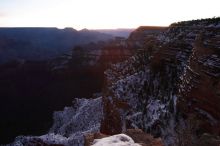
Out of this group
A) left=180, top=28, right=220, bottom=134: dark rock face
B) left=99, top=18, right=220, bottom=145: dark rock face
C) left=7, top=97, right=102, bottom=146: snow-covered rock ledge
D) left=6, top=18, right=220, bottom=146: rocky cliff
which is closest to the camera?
left=180, top=28, right=220, bottom=134: dark rock face

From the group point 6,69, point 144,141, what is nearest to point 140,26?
point 6,69

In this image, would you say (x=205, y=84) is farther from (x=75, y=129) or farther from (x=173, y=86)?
(x=75, y=129)

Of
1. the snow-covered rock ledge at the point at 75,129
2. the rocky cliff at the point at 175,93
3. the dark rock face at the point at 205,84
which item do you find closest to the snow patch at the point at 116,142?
the rocky cliff at the point at 175,93

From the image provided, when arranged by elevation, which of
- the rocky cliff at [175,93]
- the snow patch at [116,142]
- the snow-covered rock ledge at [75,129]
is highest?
the snow patch at [116,142]

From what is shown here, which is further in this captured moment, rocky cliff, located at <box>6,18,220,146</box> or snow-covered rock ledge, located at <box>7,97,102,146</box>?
snow-covered rock ledge, located at <box>7,97,102,146</box>

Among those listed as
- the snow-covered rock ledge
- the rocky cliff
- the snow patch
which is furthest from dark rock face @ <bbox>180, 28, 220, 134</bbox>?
the snow-covered rock ledge

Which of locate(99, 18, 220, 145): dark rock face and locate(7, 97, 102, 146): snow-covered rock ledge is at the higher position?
locate(99, 18, 220, 145): dark rock face

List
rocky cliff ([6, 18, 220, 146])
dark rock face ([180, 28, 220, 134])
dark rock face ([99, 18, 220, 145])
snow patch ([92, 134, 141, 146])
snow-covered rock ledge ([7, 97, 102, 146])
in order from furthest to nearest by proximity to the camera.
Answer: snow-covered rock ledge ([7, 97, 102, 146])
dark rock face ([99, 18, 220, 145])
rocky cliff ([6, 18, 220, 146])
dark rock face ([180, 28, 220, 134])
snow patch ([92, 134, 141, 146])

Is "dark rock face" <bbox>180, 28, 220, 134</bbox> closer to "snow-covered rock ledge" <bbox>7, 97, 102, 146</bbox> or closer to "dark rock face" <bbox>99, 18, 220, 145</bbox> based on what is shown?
"dark rock face" <bbox>99, 18, 220, 145</bbox>

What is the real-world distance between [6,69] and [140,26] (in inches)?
2250

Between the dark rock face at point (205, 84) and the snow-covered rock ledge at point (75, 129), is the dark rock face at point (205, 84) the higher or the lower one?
the higher one

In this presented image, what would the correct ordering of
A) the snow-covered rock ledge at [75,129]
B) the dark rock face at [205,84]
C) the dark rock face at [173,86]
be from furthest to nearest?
the snow-covered rock ledge at [75,129] < the dark rock face at [173,86] < the dark rock face at [205,84]

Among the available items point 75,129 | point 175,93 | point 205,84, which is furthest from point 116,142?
point 75,129

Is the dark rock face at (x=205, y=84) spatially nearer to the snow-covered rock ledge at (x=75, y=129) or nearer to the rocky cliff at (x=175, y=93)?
the rocky cliff at (x=175, y=93)
